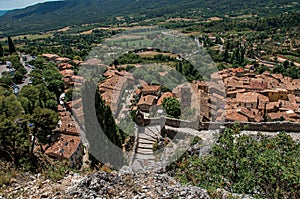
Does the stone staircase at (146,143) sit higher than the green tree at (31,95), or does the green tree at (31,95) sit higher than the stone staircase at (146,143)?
the green tree at (31,95)

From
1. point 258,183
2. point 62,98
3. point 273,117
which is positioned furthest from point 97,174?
point 62,98

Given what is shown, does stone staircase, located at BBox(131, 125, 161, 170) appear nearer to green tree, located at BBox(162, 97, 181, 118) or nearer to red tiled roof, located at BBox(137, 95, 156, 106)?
green tree, located at BBox(162, 97, 181, 118)

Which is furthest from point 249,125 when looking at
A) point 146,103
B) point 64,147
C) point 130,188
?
point 146,103

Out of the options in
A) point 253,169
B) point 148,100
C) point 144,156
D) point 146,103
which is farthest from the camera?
point 148,100

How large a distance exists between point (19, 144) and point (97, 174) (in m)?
7.19

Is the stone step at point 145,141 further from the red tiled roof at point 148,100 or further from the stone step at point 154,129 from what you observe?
the red tiled roof at point 148,100

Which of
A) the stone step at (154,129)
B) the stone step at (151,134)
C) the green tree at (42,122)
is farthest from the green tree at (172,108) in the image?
the green tree at (42,122)

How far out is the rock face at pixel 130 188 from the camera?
5.19m

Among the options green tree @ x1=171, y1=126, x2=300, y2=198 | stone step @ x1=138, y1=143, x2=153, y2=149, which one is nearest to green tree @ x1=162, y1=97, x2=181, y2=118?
stone step @ x1=138, y1=143, x2=153, y2=149

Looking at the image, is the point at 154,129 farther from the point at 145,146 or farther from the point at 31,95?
the point at 31,95

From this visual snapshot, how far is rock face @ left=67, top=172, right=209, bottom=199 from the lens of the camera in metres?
5.19

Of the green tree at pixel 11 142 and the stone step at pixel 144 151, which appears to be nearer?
the green tree at pixel 11 142

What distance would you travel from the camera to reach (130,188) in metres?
5.49

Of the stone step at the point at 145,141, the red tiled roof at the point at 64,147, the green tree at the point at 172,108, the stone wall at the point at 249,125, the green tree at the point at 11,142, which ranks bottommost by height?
the red tiled roof at the point at 64,147
